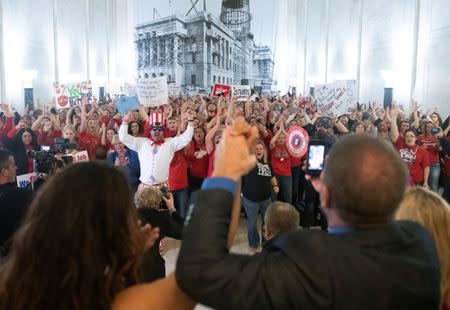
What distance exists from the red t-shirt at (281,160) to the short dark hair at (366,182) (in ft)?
18.0

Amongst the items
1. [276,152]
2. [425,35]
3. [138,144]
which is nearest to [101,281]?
[138,144]

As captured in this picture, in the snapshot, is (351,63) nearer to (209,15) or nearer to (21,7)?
(209,15)

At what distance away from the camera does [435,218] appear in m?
1.88

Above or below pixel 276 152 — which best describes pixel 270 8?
above

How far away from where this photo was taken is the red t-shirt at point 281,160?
6.81 meters

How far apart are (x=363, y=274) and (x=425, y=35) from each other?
39.4ft

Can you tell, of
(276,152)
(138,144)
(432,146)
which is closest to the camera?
(138,144)

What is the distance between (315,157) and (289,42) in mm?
22673

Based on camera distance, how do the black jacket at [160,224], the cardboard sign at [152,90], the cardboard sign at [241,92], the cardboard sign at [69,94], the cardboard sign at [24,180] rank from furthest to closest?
the cardboard sign at [241,92], the cardboard sign at [69,94], the cardboard sign at [152,90], the cardboard sign at [24,180], the black jacket at [160,224]

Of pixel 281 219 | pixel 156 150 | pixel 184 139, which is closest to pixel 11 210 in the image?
pixel 281 219

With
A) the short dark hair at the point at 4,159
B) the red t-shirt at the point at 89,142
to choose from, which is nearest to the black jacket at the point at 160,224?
the short dark hair at the point at 4,159

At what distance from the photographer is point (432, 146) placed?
Answer: 742 centimetres

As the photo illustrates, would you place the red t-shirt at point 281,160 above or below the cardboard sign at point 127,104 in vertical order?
below

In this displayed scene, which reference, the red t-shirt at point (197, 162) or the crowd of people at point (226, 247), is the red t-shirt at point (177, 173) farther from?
the crowd of people at point (226, 247)
